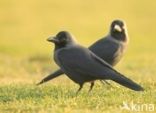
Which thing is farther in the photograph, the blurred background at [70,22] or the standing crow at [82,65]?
the blurred background at [70,22]

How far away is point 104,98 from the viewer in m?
10.0

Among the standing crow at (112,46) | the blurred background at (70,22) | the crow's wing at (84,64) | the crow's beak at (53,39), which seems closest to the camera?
the crow's wing at (84,64)

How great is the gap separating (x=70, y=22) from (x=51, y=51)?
8.58 metres

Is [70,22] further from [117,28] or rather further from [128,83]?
[128,83]

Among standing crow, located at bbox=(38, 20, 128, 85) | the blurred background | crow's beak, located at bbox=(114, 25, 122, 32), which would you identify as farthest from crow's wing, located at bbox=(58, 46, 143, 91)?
the blurred background

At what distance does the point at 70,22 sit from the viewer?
36.3m

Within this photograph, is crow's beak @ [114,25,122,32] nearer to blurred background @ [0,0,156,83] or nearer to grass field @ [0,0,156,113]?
grass field @ [0,0,156,113]

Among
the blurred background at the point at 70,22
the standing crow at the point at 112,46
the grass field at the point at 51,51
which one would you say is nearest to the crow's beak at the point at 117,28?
the standing crow at the point at 112,46

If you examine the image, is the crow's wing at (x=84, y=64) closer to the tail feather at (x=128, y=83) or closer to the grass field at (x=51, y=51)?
the tail feather at (x=128, y=83)

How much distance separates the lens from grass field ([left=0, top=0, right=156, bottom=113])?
9.75 m

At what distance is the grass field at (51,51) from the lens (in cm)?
975

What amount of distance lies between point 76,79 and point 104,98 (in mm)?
633

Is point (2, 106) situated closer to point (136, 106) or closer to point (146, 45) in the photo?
point (136, 106)

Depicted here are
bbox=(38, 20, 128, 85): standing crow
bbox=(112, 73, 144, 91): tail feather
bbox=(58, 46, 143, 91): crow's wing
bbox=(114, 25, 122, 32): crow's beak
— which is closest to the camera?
bbox=(112, 73, 144, 91): tail feather
